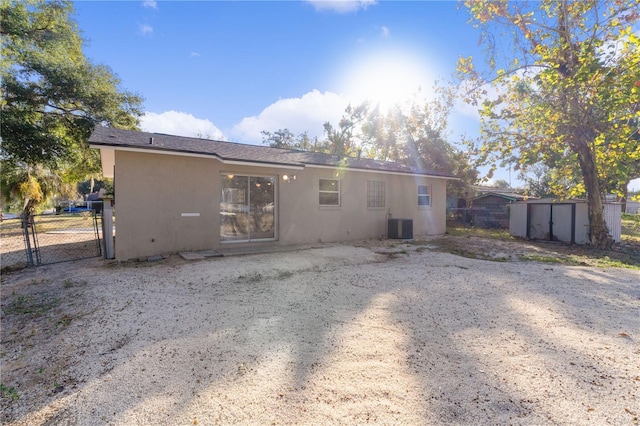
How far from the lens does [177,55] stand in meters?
10.4

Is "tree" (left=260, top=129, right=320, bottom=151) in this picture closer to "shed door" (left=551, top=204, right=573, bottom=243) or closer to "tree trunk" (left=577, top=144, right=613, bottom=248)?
"shed door" (left=551, top=204, right=573, bottom=243)

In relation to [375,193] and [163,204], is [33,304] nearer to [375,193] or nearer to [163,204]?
[163,204]

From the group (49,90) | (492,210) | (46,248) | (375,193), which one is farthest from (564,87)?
(49,90)

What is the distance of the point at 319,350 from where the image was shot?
3074 mm

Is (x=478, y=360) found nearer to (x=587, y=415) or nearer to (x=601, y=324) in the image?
(x=587, y=415)

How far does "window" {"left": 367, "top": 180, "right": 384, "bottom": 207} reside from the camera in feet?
39.6

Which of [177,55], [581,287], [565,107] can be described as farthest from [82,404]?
[565,107]

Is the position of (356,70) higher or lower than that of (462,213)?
higher

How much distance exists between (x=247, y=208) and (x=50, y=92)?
1108cm

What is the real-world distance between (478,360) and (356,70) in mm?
13622

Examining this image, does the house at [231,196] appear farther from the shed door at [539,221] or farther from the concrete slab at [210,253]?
the shed door at [539,221]

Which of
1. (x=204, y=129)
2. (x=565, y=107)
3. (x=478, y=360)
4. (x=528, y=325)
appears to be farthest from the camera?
(x=204, y=129)

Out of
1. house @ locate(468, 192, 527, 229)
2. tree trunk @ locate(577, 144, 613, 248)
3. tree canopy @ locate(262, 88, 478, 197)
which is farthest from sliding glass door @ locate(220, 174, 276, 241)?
house @ locate(468, 192, 527, 229)

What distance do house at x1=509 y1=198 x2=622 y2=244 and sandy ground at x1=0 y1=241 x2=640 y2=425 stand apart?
7244 mm
